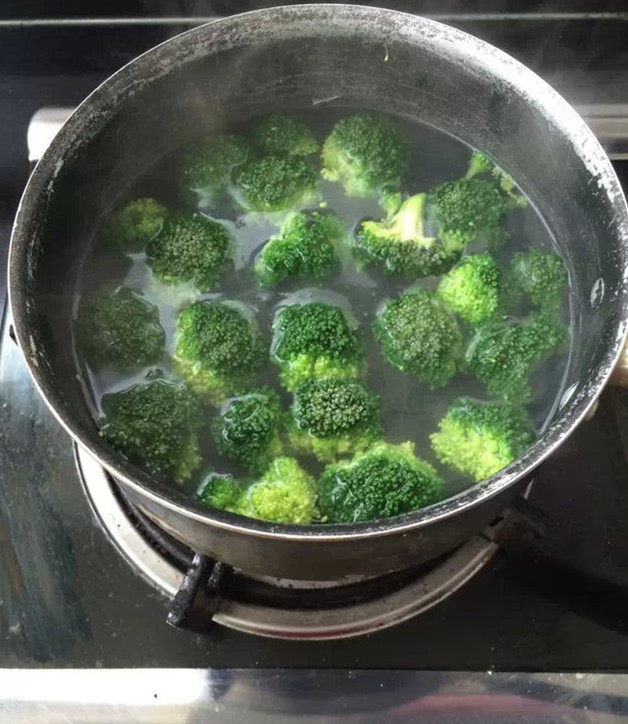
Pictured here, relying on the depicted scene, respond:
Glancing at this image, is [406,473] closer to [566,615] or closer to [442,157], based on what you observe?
[566,615]

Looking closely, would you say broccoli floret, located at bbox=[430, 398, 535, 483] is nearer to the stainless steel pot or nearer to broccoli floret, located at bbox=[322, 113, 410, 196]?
the stainless steel pot

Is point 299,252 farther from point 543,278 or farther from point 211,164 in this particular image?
point 543,278

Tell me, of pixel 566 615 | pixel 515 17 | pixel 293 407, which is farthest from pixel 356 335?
pixel 515 17

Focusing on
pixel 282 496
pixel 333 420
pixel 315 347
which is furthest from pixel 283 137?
pixel 282 496

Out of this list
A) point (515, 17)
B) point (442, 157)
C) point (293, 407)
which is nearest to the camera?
point (293, 407)

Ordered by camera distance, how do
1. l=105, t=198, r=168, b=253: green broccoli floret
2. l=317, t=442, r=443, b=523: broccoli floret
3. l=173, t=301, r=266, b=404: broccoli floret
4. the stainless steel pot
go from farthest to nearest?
1. l=105, t=198, r=168, b=253: green broccoli floret
2. l=173, t=301, r=266, b=404: broccoli floret
3. l=317, t=442, r=443, b=523: broccoli floret
4. the stainless steel pot

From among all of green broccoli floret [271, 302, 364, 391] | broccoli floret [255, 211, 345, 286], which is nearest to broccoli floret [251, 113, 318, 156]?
broccoli floret [255, 211, 345, 286]
